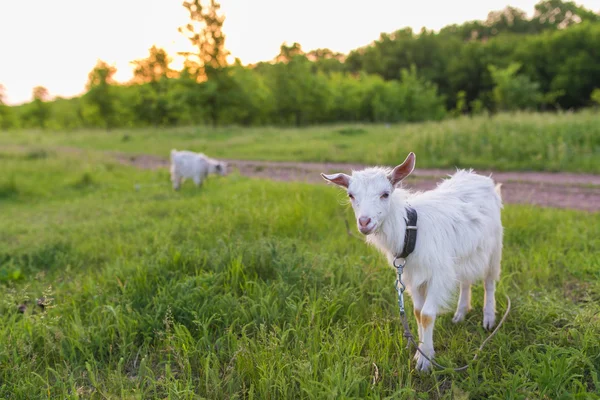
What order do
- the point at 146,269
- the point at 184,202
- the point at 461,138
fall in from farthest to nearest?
the point at 461,138
the point at 184,202
the point at 146,269

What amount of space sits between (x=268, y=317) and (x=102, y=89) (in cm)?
3636

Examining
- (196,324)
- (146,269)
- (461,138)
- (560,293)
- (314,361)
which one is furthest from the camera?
(461,138)

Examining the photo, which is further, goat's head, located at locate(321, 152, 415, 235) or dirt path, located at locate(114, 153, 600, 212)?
dirt path, located at locate(114, 153, 600, 212)

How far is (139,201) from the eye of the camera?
7.86 meters

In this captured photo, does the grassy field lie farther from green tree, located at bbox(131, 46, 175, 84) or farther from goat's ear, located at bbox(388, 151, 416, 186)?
green tree, located at bbox(131, 46, 175, 84)

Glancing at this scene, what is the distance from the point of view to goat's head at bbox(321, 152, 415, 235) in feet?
8.12

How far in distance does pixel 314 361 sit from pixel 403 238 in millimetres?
1020

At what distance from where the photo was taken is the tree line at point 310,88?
2886cm

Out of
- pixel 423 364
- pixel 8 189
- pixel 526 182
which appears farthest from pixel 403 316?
pixel 8 189

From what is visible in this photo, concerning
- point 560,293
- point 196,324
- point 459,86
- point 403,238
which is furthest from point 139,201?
point 459,86

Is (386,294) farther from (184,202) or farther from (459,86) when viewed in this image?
(459,86)

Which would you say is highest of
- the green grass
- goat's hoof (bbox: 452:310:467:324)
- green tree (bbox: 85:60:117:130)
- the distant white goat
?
green tree (bbox: 85:60:117:130)

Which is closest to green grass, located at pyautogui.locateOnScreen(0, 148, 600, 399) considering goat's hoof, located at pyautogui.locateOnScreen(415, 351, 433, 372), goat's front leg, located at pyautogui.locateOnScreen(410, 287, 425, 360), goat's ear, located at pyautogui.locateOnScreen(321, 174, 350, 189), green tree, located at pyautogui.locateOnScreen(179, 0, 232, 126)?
goat's hoof, located at pyautogui.locateOnScreen(415, 351, 433, 372)

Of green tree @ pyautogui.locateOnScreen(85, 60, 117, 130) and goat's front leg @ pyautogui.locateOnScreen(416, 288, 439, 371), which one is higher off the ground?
green tree @ pyautogui.locateOnScreen(85, 60, 117, 130)
